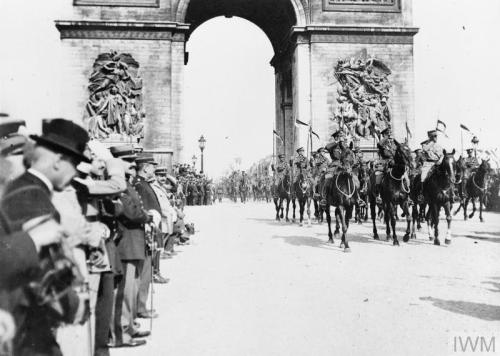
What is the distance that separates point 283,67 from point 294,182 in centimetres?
1146

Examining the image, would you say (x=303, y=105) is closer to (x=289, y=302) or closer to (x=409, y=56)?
(x=409, y=56)

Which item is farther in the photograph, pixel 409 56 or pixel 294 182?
pixel 409 56

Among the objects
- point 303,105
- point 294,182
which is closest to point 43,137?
point 294,182

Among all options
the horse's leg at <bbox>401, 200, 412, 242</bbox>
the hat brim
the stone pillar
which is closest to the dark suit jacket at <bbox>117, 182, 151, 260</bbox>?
the hat brim

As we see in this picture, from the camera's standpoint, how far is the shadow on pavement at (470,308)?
584 cm

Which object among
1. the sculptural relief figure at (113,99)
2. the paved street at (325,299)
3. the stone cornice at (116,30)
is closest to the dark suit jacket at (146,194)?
the paved street at (325,299)

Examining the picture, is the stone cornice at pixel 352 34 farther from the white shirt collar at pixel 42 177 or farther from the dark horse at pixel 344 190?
the white shirt collar at pixel 42 177

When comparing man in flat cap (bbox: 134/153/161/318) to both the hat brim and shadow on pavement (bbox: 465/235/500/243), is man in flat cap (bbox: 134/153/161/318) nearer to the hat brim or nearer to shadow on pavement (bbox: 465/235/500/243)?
the hat brim

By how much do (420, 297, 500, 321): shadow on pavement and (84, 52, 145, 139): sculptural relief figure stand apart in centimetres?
1740

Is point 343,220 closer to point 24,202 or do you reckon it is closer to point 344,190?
point 344,190

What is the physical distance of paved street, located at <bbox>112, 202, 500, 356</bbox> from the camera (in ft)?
16.2

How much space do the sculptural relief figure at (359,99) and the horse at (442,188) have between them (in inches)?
417

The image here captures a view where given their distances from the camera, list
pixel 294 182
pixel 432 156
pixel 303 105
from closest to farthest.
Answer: pixel 432 156 < pixel 294 182 < pixel 303 105

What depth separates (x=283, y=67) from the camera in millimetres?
28000
